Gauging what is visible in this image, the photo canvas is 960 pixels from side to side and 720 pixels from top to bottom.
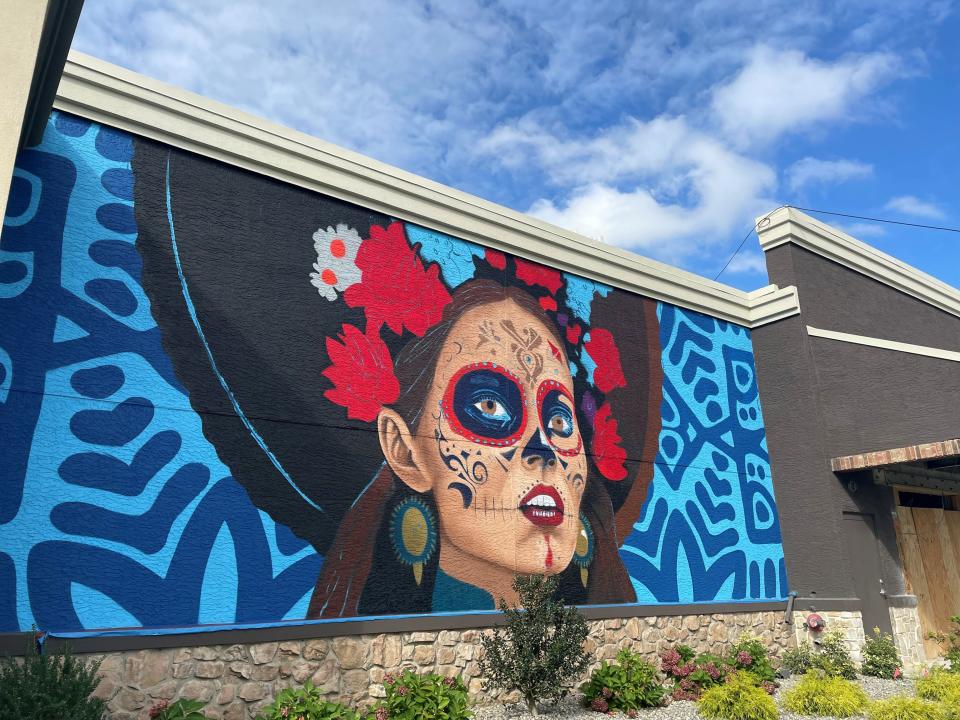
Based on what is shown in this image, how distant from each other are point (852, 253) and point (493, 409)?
9.23m

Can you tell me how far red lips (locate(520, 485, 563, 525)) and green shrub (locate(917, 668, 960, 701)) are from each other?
511 centimetres

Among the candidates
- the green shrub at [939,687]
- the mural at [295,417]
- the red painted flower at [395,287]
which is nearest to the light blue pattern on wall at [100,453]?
the mural at [295,417]

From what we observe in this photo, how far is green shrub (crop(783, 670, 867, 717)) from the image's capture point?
8711mm

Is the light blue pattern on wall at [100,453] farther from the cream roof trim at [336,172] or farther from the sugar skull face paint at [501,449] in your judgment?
the sugar skull face paint at [501,449]

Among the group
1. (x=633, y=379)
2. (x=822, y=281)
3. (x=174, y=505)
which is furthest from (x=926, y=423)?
(x=174, y=505)

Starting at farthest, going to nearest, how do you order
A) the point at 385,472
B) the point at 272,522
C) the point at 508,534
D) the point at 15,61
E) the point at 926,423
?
1. the point at 926,423
2. the point at 508,534
3. the point at 385,472
4. the point at 272,522
5. the point at 15,61

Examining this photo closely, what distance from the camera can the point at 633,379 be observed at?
11.7 m

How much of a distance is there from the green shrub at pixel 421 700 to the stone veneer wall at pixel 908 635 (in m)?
8.56

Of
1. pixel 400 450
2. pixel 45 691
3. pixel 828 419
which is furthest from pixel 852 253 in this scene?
pixel 45 691

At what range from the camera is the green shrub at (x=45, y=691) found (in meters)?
5.14

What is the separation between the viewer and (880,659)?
11.4 meters

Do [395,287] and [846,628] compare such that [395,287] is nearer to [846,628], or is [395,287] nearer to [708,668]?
[708,668]

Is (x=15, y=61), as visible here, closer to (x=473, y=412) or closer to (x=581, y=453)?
(x=473, y=412)

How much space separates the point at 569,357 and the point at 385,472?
3633 millimetres
